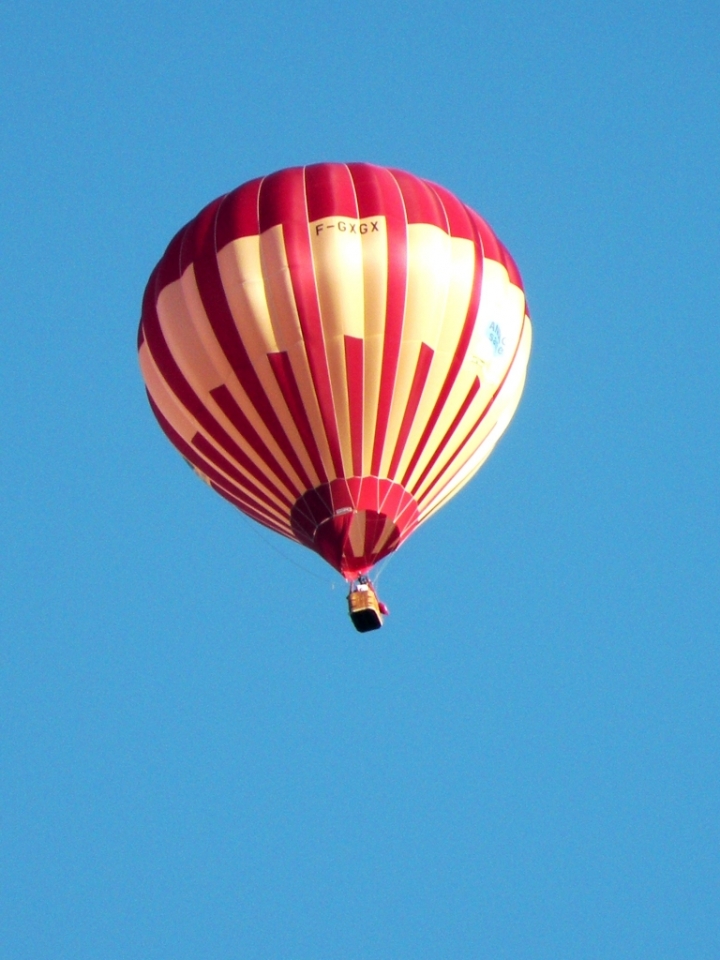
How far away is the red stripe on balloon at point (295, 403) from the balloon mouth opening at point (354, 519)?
19 centimetres

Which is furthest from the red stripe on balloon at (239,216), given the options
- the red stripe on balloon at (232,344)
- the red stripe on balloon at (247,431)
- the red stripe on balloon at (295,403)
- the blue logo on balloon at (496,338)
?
the blue logo on balloon at (496,338)

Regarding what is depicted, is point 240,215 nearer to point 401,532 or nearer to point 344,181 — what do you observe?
point 344,181

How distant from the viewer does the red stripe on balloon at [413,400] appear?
73.0 ft

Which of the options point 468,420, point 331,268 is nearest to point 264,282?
point 331,268

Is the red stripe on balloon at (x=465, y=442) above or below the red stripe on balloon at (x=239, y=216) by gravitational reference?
below

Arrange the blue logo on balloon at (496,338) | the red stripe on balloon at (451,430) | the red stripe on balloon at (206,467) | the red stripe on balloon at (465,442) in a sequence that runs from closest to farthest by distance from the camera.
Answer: the red stripe on balloon at (451,430)
the red stripe on balloon at (465,442)
the blue logo on balloon at (496,338)
the red stripe on balloon at (206,467)

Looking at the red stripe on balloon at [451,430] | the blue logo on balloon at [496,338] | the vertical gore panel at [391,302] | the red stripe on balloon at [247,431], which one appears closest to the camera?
the vertical gore panel at [391,302]

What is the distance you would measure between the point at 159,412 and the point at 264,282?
1.75 m

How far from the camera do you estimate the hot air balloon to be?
72.6 ft

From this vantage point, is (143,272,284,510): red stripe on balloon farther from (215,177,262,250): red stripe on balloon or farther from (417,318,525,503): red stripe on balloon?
(417,318,525,503): red stripe on balloon

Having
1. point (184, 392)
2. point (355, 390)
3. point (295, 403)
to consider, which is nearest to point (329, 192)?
point (355, 390)

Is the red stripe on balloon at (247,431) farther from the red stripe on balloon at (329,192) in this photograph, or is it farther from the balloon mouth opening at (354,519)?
the red stripe on balloon at (329,192)

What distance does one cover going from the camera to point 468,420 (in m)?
22.8

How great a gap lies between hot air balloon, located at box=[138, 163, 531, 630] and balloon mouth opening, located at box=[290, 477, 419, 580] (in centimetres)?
1
